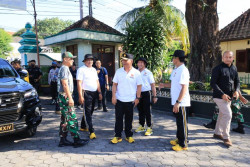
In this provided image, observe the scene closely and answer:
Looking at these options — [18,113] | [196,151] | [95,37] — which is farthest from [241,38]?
[18,113]

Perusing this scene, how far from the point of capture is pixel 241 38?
13266mm

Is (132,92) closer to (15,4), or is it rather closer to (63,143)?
(63,143)

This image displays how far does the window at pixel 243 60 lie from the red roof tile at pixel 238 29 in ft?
3.54

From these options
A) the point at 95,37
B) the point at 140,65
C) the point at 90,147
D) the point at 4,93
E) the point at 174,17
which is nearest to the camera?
the point at 4,93

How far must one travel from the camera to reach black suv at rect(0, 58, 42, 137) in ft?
12.5

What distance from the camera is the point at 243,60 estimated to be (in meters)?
13.8

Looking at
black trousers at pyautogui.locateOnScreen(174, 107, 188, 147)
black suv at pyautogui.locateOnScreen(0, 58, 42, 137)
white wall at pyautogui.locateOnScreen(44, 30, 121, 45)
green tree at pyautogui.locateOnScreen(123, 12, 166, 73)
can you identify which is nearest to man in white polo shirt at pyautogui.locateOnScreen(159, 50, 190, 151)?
black trousers at pyautogui.locateOnScreen(174, 107, 188, 147)

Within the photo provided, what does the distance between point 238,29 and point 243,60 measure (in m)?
2.32

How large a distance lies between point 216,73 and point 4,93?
428 cm

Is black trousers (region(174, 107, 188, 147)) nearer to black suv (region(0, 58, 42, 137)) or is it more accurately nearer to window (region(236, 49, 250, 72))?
black suv (region(0, 58, 42, 137))

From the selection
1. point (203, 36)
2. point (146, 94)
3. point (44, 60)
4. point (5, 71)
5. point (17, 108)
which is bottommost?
point (17, 108)

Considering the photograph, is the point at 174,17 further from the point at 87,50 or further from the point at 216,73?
the point at 216,73

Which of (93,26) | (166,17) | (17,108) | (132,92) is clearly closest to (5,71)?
(17,108)

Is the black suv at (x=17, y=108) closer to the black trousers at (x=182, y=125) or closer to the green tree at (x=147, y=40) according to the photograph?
the black trousers at (x=182, y=125)
